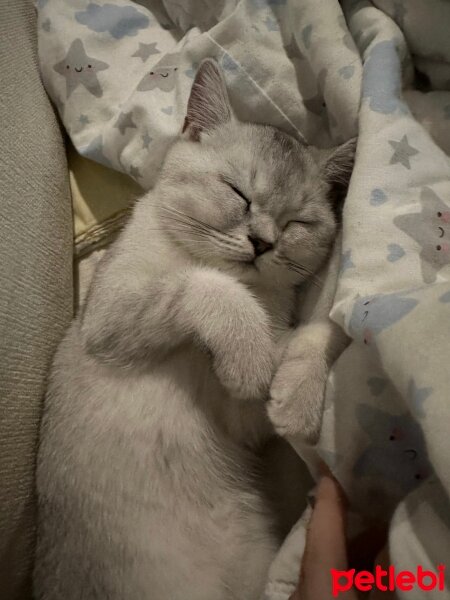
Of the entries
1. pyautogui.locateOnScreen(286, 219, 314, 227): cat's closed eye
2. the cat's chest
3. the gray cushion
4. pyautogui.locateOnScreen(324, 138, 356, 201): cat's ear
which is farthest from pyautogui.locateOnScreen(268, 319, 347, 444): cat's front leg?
the gray cushion

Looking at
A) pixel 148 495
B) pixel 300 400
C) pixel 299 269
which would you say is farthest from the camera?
pixel 299 269

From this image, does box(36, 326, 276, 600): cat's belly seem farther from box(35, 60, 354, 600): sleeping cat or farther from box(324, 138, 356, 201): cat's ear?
box(324, 138, 356, 201): cat's ear

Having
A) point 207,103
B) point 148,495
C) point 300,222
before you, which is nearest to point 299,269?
point 300,222

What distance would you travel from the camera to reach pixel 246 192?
1.10 meters

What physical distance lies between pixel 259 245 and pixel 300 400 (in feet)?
1.07

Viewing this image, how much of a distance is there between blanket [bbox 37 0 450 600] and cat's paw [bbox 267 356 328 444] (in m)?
0.03

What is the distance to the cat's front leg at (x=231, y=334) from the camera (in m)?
0.96

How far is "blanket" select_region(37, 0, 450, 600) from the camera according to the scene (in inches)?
28.2

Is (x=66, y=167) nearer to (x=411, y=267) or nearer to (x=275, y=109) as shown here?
(x=275, y=109)

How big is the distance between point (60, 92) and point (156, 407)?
34.0 inches


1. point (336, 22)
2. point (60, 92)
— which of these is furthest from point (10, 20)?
point (336, 22)

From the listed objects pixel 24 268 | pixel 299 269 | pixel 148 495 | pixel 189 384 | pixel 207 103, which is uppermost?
pixel 207 103

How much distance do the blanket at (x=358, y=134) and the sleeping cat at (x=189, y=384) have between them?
0.11 m

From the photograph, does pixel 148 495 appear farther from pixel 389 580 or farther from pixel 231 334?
pixel 389 580
